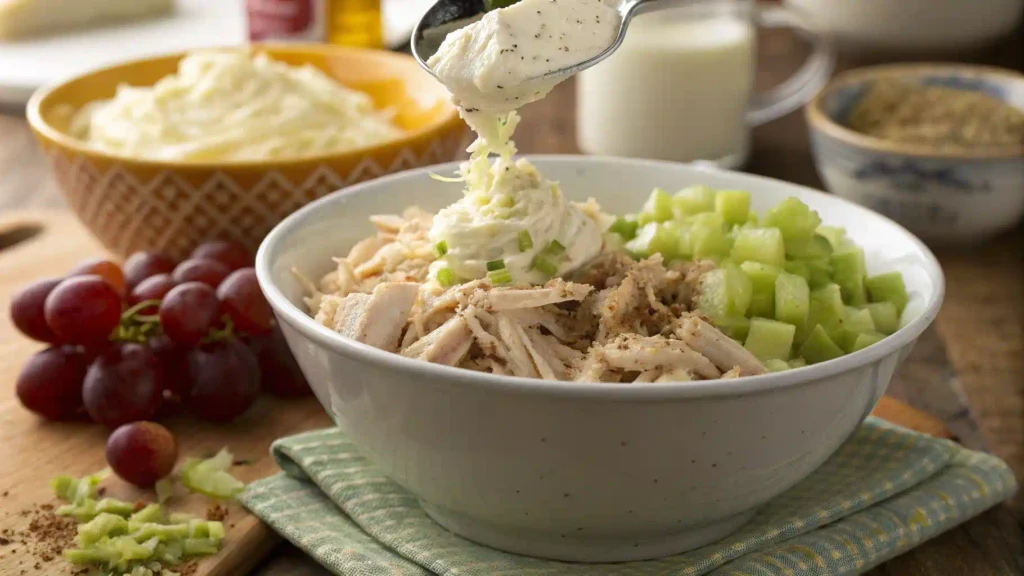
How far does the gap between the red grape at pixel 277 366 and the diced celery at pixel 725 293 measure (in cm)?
99

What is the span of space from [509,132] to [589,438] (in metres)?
0.77

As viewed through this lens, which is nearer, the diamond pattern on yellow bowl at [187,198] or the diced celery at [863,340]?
the diced celery at [863,340]

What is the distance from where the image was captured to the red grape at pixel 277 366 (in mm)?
2643

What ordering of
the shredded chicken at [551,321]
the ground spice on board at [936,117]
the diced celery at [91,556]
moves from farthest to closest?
the ground spice on board at [936,117] → the diced celery at [91,556] → the shredded chicken at [551,321]

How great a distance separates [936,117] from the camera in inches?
150

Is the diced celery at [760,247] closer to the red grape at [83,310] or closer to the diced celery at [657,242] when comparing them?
the diced celery at [657,242]

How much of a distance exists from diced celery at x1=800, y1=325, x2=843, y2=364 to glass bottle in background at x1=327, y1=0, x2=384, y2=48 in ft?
10.0

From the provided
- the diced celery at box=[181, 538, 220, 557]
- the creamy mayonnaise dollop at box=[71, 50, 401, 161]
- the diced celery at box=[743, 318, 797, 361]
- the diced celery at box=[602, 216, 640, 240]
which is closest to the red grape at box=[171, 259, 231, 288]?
the creamy mayonnaise dollop at box=[71, 50, 401, 161]

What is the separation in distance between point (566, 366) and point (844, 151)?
202 centimetres

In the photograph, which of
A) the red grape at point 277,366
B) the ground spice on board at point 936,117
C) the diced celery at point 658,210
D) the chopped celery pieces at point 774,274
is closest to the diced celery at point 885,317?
the chopped celery pieces at point 774,274

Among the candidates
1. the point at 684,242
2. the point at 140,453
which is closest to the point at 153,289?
the point at 140,453

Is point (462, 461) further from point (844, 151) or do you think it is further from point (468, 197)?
point (844, 151)

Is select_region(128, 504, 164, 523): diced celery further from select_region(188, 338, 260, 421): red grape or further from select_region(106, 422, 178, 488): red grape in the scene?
select_region(188, 338, 260, 421): red grape

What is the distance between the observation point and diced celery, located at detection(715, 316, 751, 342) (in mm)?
2088
